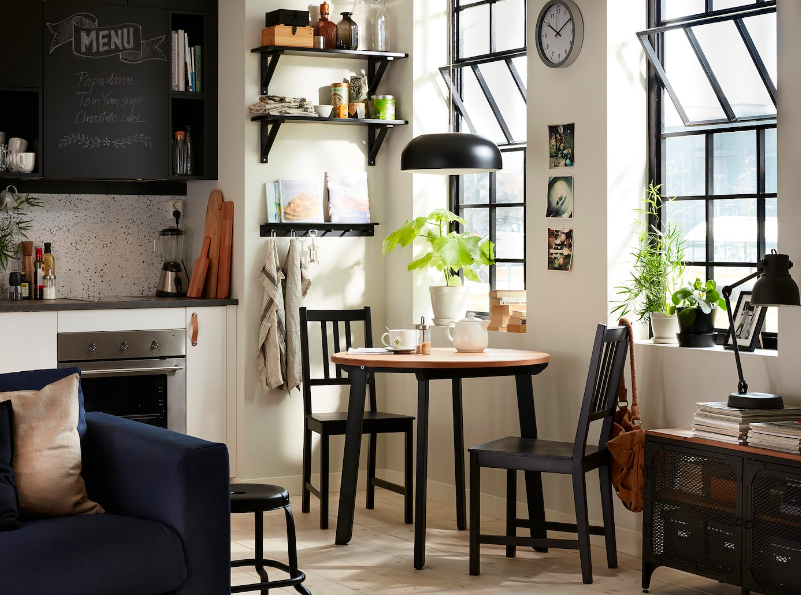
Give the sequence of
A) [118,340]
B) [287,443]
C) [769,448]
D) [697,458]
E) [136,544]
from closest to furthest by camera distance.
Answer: [136,544], [769,448], [697,458], [118,340], [287,443]

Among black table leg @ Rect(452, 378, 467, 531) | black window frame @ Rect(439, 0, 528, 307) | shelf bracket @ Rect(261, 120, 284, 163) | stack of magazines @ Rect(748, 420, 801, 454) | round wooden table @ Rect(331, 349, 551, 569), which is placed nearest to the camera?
stack of magazines @ Rect(748, 420, 801, 454)

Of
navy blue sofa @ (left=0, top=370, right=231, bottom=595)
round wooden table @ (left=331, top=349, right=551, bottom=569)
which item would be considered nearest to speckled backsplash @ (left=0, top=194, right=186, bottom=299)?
round wooden table @ (left=331, top=349, right=551, bottom=569)

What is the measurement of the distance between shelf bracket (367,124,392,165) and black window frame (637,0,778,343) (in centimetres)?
158

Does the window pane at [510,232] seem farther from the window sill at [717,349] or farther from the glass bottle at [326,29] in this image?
the glass bottle at [326,29]

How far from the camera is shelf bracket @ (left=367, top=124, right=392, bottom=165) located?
563 centimetres

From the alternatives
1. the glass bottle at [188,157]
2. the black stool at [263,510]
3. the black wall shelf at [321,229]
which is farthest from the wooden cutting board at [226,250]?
the black stool at [263,510]

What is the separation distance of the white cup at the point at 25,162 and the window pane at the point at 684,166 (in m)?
3.11

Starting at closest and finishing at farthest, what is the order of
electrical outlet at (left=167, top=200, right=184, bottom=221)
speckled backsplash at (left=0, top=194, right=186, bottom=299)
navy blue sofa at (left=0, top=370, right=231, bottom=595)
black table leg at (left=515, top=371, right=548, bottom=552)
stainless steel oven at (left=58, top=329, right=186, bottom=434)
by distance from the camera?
navy blue sofa at (left=0, top=370, right=231, bottom=595)
black table leg at (left=515, top=371, right=548, bottom=552)
stainless steel oven at (left=58, top=329, right=186, bottom=434)
speckled backsplash at (left=0, top=194, right=186, bottom=299)
electrical outlet at (left=167, top=200, right=184, bottom=221)

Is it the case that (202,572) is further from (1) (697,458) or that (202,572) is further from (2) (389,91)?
(2) (389,91)

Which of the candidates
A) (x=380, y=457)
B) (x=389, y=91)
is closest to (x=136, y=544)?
(x=380, y=457)

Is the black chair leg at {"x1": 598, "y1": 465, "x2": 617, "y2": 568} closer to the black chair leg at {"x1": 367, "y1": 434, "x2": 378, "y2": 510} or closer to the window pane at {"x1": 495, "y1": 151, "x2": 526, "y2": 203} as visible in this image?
the black chair leg at {"x1": 367, "y1": 434, "x2": 378, "y2": 510}

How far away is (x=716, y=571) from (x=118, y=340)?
300 centimetres

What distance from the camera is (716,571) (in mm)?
3605

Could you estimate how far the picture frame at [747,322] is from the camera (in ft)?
13.1
